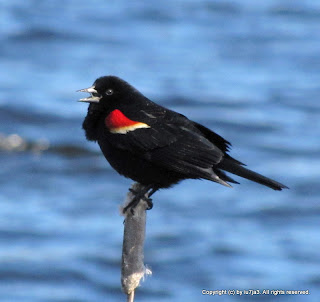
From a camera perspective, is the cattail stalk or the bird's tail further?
the bird's tail

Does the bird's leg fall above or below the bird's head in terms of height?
below

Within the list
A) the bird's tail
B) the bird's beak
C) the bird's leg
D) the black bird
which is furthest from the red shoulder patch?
the bird's tail

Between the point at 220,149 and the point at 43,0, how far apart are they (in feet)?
49.5

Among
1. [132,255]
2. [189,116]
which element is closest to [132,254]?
[132,255]

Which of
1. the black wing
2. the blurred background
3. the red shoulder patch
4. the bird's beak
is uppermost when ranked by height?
the blurred background

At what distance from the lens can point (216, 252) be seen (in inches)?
432

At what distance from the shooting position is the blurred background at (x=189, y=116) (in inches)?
422

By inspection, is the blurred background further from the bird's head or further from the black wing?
the black wing

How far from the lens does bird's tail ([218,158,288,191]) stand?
4938mm

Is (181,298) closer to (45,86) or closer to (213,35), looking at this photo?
(45,86)

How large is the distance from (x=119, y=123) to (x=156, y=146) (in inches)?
8.9

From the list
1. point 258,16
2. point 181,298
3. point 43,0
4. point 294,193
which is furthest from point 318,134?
point 43,0

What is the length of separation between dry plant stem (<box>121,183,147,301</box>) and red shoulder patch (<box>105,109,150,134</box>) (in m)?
0.87

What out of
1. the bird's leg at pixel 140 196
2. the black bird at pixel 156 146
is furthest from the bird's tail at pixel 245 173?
the bird's leg at pixel 140 196
